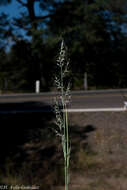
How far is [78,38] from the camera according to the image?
19.2m

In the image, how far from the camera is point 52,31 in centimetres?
1925

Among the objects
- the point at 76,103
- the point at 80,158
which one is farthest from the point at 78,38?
the point at 80,158

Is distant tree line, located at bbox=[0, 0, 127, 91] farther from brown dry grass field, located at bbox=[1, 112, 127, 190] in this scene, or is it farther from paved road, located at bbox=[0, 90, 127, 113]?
brown dry grass field, located at bbox=[1, 112, 127, 190]

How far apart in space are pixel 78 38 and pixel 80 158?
15311 millimetres

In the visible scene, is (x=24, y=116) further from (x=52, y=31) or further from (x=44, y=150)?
(x=52, y=31)

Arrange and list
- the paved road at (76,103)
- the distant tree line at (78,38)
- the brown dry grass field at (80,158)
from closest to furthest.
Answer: the brown dry grass field at (80,158)
the paved road at (76,103)
the distant tree line at (78,38)

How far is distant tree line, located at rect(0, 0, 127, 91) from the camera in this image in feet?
61.3

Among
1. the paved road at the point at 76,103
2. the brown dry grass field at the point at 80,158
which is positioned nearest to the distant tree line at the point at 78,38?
the paved road at the point at 76,103

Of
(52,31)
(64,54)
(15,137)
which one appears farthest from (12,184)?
(52,31)

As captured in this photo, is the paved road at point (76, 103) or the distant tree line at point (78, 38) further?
the distant tree line at point (78, 38)

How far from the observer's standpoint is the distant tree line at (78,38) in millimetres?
18672

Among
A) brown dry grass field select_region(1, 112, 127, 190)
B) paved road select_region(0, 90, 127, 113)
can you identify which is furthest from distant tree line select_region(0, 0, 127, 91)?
brown dry grass field select_region(1, 112, 127, 190)

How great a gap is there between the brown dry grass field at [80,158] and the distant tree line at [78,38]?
10793 millimetres

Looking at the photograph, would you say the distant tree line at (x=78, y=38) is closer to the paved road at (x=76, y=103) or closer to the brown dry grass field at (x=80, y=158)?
the paved road at (x=76, y=103)
